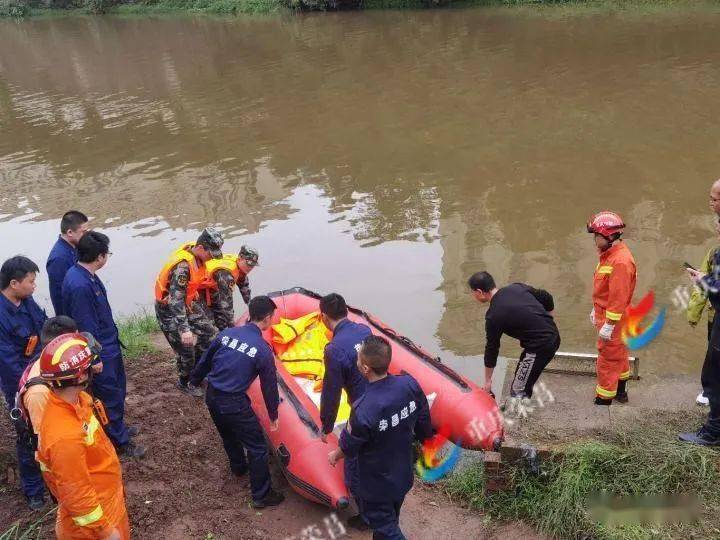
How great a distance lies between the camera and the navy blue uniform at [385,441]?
9.30 feet

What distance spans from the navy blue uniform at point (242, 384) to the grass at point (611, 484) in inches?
50.4

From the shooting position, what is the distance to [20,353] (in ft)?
12.0

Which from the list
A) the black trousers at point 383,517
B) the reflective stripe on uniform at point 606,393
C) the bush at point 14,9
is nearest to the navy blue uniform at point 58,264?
the black trousers at point 383,517

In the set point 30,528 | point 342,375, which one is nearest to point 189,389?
point 30,528

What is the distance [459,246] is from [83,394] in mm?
5634

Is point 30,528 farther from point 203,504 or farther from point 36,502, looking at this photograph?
point 203,504

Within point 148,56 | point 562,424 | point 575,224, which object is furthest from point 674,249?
point 148,56

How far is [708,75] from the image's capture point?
42.2ft

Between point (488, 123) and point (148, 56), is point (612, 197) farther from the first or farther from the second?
point (148, 56)

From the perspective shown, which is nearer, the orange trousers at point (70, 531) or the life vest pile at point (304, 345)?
the orange trousers at point (70, 531)

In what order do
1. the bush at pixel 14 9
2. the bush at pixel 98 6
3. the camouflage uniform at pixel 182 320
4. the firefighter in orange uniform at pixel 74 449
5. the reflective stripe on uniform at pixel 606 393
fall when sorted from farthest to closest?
1. the bush at pixel 14 9
2. the bush at pixel 98 6
3. the camouflage uniform at pixel 182 320
4. the reflective stripe on uniform at pixel 606 393
5. the firefighter in orange uniform at pixel 74 449

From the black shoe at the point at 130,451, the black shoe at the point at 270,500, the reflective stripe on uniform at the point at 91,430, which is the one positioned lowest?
the black shoe at the point at 270,500

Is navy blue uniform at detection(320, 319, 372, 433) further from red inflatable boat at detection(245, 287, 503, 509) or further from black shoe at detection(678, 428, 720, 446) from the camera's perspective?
black shoe at detection(678, 428, 720, 446)

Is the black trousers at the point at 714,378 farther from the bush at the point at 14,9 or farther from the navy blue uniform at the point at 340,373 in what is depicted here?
A: the bush at the point at 14,9
